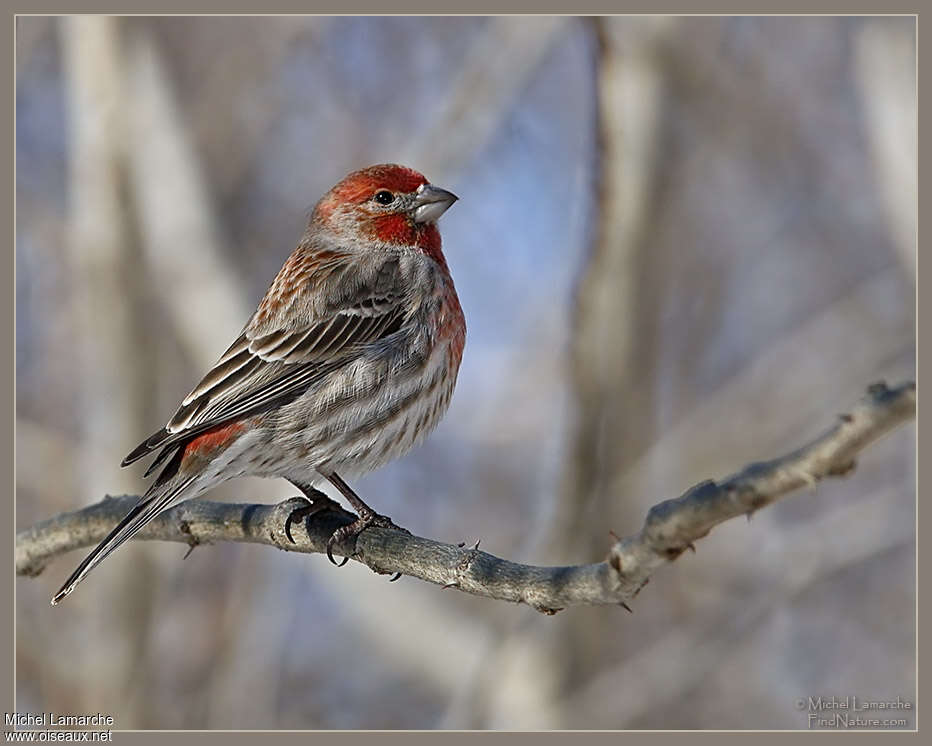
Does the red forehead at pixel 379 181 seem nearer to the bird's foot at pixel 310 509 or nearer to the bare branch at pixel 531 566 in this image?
the bird's foot at pixel 310 509

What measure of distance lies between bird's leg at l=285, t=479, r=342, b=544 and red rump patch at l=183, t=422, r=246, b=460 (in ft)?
1.67

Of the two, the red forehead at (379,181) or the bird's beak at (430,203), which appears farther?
the red forehead at (379,181)

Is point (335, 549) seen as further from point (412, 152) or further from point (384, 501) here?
point (384, 501)

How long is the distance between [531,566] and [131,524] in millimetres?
2133

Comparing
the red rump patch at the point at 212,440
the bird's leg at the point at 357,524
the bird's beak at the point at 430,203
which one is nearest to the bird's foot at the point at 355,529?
the bird's leg at the point at 357,524

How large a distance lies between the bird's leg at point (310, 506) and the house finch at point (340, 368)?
0.8 inches

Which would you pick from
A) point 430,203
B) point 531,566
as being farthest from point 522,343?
point 531,566

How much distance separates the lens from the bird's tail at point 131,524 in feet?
15.6

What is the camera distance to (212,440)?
5.46 meters

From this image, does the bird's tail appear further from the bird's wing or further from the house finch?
the bird's wing

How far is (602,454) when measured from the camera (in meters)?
7.77

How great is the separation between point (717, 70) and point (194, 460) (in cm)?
613

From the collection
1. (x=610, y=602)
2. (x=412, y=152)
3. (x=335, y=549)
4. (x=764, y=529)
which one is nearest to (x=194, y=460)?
(x=335, y=549)

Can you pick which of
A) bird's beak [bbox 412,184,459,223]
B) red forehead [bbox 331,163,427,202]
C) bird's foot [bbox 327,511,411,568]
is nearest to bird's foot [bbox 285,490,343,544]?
bird's foot [bbox 327,511,411,568]
